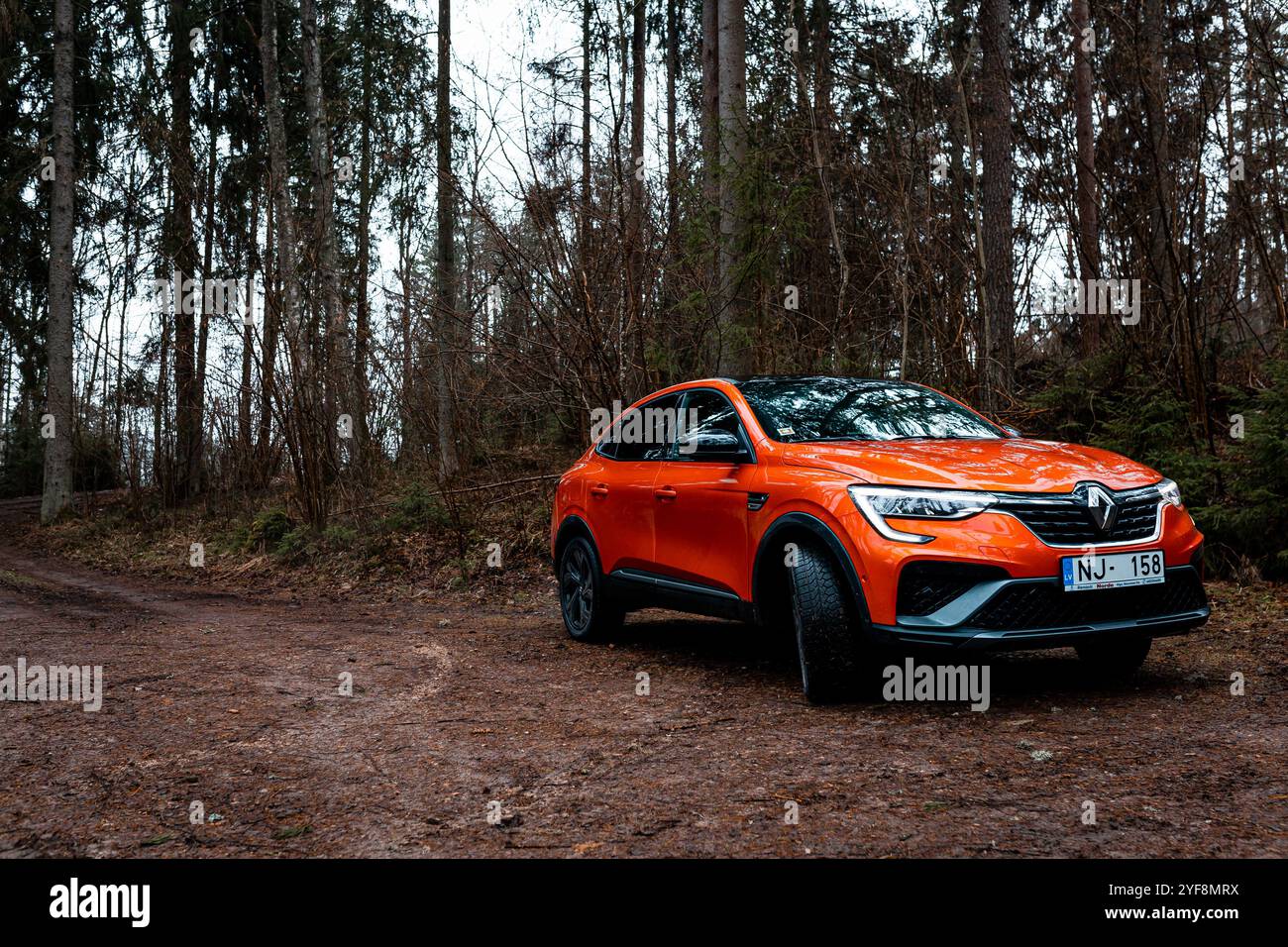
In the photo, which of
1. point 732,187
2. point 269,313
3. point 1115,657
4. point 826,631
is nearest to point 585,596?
point 826,631

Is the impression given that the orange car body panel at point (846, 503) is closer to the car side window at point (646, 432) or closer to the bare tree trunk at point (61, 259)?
the car side window at point (646, 432)

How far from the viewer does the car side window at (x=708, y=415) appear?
20.5ft

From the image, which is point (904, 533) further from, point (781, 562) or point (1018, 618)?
point (781, 562)

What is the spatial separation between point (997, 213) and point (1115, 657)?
882 centimetres

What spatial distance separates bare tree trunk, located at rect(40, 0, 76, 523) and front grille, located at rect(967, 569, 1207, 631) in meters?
22.4

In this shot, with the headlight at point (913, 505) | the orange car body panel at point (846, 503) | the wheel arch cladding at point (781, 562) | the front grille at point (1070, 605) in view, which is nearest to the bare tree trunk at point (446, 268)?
the orange car body panel at point (846, 503)

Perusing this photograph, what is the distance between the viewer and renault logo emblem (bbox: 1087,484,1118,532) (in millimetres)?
4770

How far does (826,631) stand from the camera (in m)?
4.96

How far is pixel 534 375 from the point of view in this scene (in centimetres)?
1230

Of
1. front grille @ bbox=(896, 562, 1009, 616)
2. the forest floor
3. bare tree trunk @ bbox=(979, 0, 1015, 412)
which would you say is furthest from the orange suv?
bare tree trunk @ bbox=(979, 0, 1015, 412)

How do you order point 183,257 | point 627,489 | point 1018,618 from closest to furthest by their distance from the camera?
1. point 1018,618
2. point 627,489
3. point 183,257

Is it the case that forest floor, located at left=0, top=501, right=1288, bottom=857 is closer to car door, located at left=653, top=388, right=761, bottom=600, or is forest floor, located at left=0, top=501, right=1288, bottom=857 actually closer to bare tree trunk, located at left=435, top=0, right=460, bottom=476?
car door, located at left=653, top=388, right=761, bottom=600

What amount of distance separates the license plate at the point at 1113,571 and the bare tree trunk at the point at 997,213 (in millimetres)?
6195
